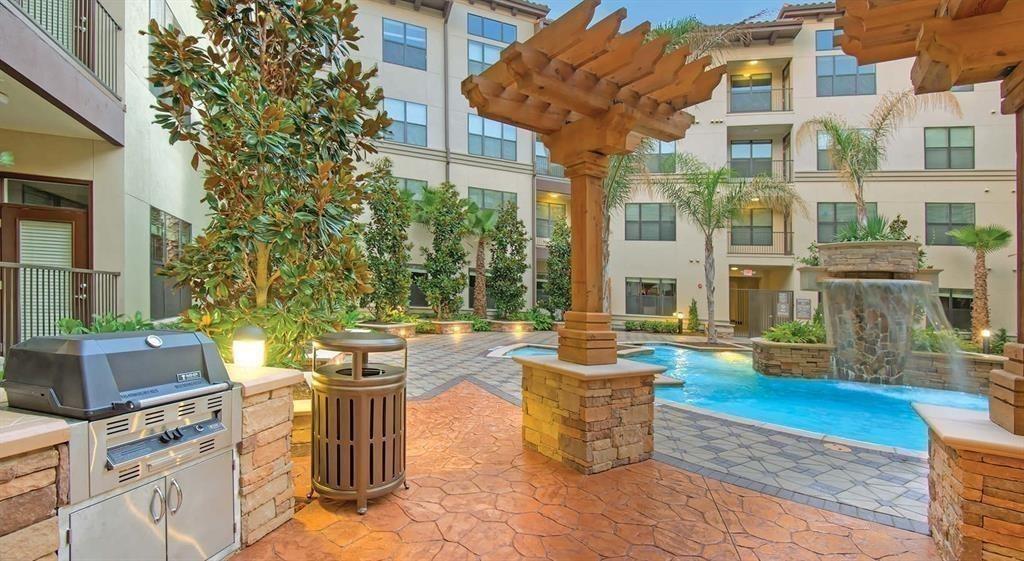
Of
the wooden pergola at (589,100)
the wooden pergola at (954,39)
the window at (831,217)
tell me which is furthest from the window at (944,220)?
the wooden pergola at (954,39)

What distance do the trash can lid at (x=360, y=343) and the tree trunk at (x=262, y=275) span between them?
169cm

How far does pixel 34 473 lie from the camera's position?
6.07 ft

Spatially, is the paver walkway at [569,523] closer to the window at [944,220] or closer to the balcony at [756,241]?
the balcony at [756,241]

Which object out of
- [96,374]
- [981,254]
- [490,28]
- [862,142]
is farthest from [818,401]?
[490,28]

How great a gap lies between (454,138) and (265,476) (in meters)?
16.1

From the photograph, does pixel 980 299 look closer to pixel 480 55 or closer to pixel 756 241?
pixel 756 241

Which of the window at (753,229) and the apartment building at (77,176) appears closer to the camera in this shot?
the apartment building at (77,176)

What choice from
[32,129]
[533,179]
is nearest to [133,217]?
[32,129]

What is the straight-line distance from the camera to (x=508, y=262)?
16031mm

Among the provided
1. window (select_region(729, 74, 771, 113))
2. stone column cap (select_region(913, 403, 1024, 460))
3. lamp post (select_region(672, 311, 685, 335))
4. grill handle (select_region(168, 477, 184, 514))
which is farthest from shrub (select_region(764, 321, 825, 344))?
window (select_region(729, 74, 771, 113))

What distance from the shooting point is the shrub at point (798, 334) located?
→ 9.81 meters

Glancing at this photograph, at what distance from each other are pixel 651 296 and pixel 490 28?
1227cm

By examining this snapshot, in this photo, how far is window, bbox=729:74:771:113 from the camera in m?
17.7

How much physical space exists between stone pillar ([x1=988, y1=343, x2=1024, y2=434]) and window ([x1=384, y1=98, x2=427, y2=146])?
16409 millimetres
